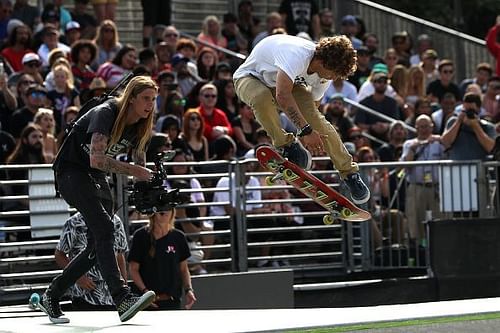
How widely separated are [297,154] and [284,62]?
1.11 m

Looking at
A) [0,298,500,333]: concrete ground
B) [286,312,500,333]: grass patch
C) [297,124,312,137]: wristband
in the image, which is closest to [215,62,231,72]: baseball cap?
[297,124,312,137]: wristband

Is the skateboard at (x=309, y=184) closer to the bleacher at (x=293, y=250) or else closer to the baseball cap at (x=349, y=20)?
the bleacher at (x=293, y=250)

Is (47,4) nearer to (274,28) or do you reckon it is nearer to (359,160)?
(274,28)

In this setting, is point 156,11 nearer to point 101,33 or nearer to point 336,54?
point 101,33

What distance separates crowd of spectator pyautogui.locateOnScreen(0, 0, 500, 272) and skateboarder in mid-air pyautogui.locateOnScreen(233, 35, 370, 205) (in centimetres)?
111

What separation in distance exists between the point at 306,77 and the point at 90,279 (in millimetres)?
2612

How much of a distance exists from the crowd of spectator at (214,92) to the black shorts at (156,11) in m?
0.86

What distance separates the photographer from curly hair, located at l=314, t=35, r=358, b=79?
32.4 feet

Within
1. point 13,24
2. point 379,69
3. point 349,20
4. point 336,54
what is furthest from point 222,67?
point 336,54

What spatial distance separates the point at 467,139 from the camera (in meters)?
14.9

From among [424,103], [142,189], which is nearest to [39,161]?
[142,189]

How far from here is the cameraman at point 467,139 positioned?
48.6 ft

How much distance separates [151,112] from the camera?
30.7ft

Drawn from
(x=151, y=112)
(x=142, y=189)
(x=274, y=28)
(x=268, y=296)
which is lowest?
(x=268, y=296)
